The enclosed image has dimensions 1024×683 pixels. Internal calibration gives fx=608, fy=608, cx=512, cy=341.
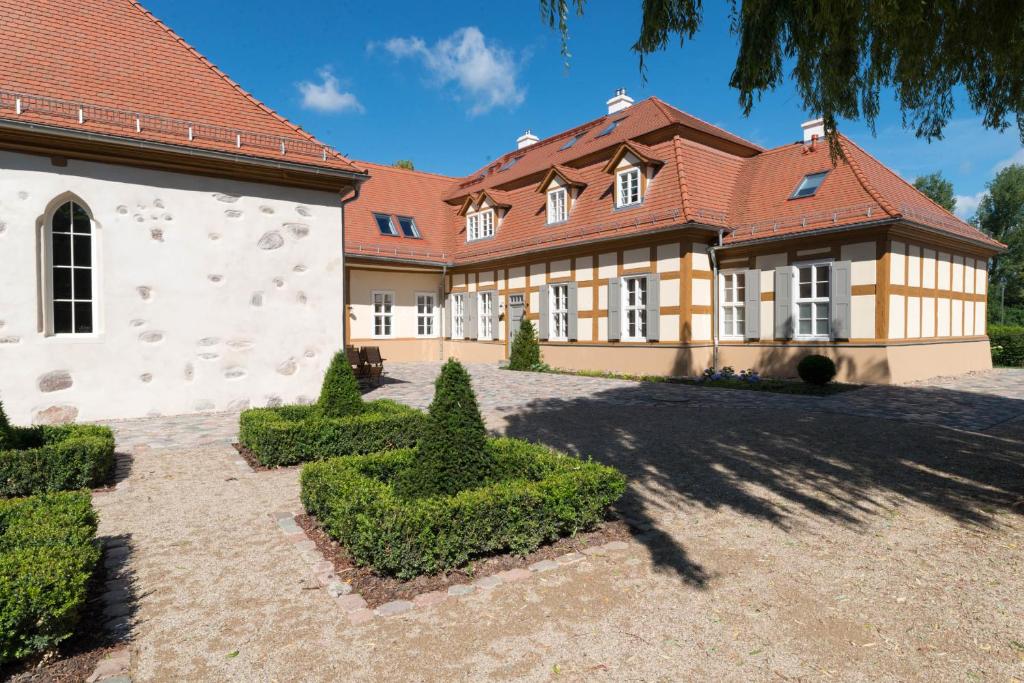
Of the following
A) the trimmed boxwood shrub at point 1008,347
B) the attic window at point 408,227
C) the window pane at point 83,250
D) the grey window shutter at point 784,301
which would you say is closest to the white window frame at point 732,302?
the grey window shutter at point 784,301

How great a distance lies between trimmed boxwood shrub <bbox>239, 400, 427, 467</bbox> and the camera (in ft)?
21.8

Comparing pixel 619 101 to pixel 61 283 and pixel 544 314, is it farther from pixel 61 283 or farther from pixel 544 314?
pixel 61 283

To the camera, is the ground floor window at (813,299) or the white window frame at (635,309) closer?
the ground floor window at (813,299)

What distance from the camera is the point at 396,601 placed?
11.5ft

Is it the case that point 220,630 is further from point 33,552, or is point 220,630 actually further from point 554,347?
point 554,347

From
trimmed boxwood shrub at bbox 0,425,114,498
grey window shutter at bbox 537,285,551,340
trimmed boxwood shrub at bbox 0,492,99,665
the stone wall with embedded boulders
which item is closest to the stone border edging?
trimmed boxwood shrub at bbox 0,492,99,665

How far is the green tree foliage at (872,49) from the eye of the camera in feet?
14.5

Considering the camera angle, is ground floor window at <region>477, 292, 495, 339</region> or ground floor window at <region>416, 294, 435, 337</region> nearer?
ground floor window at <region>477, 292, 495, 339</region>

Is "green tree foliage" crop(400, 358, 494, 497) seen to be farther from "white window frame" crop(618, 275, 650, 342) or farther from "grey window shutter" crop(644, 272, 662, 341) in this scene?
"white window frame" crop(618, 275, 650, 342)

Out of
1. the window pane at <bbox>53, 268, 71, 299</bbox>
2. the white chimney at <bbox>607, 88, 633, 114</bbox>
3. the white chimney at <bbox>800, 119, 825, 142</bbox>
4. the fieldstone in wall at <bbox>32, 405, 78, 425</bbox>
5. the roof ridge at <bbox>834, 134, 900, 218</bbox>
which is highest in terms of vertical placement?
the white chimney at <bbox>607, 88, 633, 114</bbox>

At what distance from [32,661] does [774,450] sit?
710 centimetres

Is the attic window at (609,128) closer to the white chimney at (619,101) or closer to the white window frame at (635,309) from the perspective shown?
the white chimney at (619,101)

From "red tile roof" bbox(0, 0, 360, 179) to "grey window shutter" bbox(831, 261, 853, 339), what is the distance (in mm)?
11029

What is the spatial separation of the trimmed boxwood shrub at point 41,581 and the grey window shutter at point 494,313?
1769 centimetres
